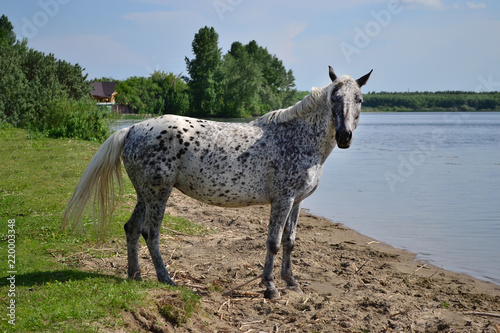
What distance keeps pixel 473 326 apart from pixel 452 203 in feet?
35.2

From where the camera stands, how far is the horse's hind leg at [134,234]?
19.5 ft

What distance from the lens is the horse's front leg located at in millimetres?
5984

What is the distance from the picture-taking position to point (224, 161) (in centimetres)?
579

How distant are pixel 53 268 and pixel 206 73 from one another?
82.0m

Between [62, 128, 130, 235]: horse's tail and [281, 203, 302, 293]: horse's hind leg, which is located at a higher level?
[62, 128, 130, 235]: horse's tail

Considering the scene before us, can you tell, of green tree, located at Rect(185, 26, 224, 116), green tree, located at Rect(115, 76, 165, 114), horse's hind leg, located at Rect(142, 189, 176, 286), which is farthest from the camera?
green tree, located at Rect(115, 76, 165, 114)

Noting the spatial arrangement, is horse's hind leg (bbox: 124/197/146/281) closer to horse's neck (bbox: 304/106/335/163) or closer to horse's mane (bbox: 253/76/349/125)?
horse's mane (bbox: 253/76/349/125)

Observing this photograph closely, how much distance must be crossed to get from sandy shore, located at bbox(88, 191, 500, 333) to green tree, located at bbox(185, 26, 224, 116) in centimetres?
7776

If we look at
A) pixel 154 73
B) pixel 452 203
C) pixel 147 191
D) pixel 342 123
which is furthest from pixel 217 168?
pixel 154 73

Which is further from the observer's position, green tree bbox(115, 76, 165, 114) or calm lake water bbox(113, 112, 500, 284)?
green tree bbox(115, 76, 165, 114)

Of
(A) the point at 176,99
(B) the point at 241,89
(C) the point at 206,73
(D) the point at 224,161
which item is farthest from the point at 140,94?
(D) the point at 224,161

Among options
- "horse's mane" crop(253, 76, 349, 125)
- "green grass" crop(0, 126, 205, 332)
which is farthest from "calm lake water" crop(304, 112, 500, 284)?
"green grass" crop(0, 126, 205, 332)

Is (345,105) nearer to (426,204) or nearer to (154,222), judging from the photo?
(154,222)

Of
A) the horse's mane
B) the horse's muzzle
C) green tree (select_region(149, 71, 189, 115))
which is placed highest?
green tree (select_region(149, 71, 189, 115))
